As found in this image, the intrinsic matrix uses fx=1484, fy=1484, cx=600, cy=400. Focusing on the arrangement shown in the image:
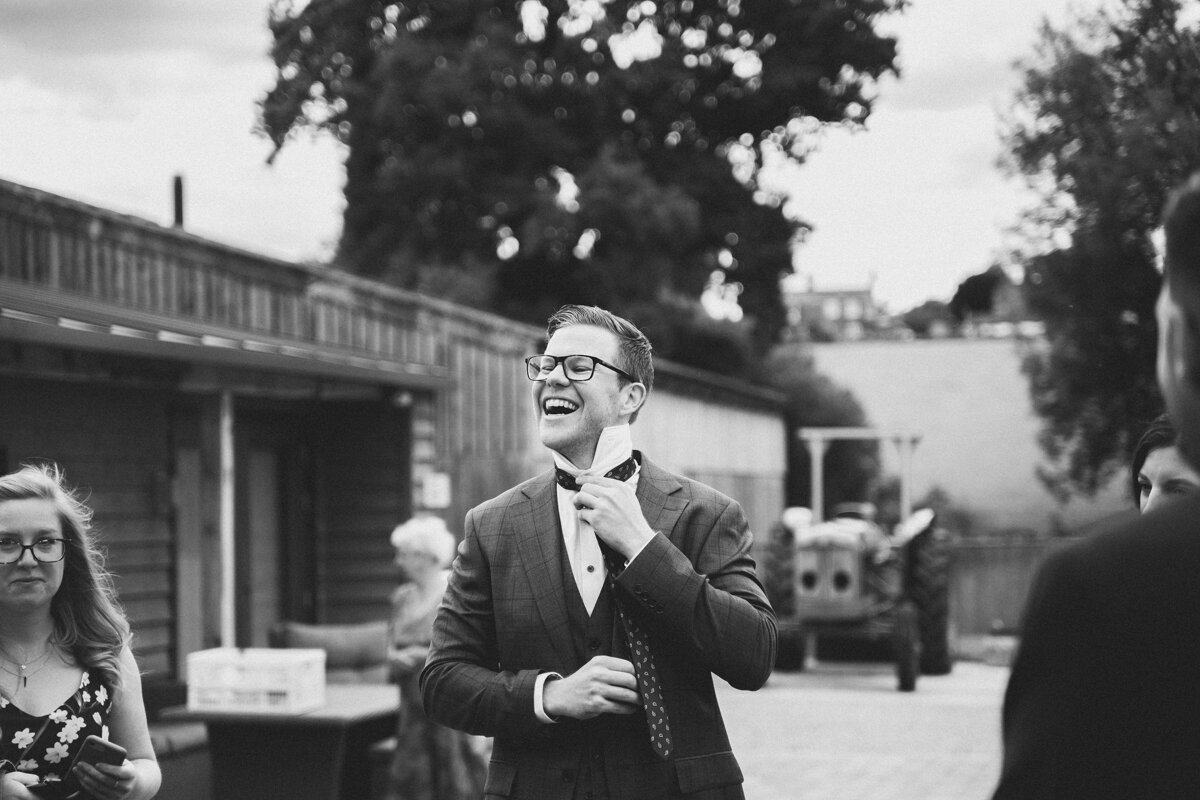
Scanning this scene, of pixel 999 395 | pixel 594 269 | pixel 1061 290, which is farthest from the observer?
pixel 999 395

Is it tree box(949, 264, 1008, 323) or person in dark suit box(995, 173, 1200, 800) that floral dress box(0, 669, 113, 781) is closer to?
person in dark suit box(995, 173, 1200, 800)

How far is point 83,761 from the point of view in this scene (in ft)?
10.3

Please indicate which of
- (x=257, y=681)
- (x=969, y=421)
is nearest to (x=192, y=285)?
(x=257, y=681)

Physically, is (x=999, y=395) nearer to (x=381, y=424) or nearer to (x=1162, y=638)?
(x=381, y=424)

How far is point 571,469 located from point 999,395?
104 feet

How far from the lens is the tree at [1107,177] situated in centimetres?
744

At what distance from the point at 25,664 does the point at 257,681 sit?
379 centimetres

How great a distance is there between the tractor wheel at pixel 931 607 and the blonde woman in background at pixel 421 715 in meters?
8.91

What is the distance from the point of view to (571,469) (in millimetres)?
2891

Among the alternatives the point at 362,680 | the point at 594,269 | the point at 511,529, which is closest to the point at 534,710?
the point at 511,529

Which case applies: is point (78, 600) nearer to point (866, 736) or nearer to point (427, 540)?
point (427, 540)

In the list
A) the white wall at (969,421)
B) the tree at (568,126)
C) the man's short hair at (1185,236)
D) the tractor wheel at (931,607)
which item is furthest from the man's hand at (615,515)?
the white wall at (969,421)

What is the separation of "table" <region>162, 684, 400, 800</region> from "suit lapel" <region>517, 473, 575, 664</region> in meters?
4.31

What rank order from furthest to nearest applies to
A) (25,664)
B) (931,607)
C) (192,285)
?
1. (931,607)
2. (192,285)
3. (25,664)
